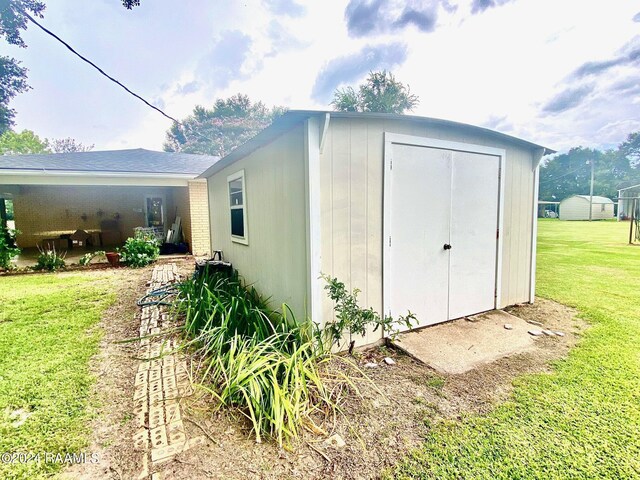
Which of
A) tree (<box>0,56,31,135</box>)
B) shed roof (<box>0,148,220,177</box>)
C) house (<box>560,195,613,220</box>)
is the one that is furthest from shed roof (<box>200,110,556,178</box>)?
house (<box>560,195,613,220</box>)

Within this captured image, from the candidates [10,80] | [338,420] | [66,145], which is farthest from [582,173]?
[66,145]

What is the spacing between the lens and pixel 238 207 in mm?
5438

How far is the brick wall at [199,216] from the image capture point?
9492 millimetres

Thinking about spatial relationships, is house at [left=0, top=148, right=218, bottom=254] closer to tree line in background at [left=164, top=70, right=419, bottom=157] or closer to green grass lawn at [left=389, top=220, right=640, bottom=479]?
green grass lawn at [left=389, top=220, right=640, bottom=479]

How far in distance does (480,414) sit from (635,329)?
3074 mm

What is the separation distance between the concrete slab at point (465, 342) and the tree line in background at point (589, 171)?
175 ft

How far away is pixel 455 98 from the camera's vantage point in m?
10.1

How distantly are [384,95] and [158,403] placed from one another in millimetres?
19501

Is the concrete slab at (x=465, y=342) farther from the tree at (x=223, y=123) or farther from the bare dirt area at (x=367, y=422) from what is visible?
the tree at (x=223, y=123)

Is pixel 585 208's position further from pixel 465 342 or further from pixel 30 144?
pixel 30 144

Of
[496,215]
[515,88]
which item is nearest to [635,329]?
[496,215]

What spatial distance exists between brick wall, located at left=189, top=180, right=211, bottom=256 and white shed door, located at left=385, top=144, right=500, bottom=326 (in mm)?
7273

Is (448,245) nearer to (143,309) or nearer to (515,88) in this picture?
(143,309)

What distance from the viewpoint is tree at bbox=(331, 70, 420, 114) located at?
18188 mm
